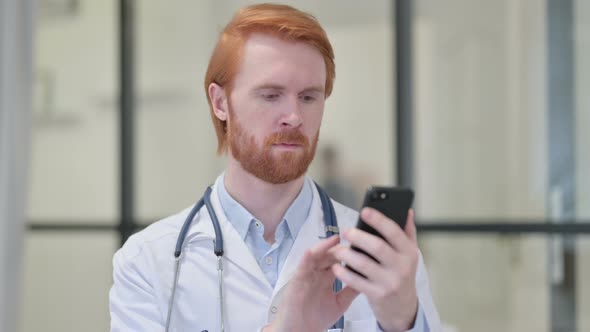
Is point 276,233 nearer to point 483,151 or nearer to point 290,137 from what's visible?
point 290,137

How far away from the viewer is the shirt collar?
Answer: 1.46 metres

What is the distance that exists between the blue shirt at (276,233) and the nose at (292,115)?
0.21 metres

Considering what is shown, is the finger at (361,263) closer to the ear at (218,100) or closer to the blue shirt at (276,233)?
the blue shirt at (276,233)

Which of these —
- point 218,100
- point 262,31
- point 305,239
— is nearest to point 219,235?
point 305,239

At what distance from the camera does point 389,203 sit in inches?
41.6

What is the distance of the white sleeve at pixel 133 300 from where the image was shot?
1.39 metres

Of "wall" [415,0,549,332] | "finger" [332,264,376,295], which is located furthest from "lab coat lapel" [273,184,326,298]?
"wall" [415,0,549,332]

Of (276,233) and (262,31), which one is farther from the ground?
(262,31)

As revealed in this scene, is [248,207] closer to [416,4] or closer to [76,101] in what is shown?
[416,4]

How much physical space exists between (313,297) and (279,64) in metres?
0.42

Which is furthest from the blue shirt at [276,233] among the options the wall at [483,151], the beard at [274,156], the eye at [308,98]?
the wall at [483,151]

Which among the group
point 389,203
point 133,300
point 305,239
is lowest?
point 133,300

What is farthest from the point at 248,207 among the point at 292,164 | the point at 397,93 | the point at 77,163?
the point at 77,163

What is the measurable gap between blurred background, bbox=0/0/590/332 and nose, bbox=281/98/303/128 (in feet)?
6.49
